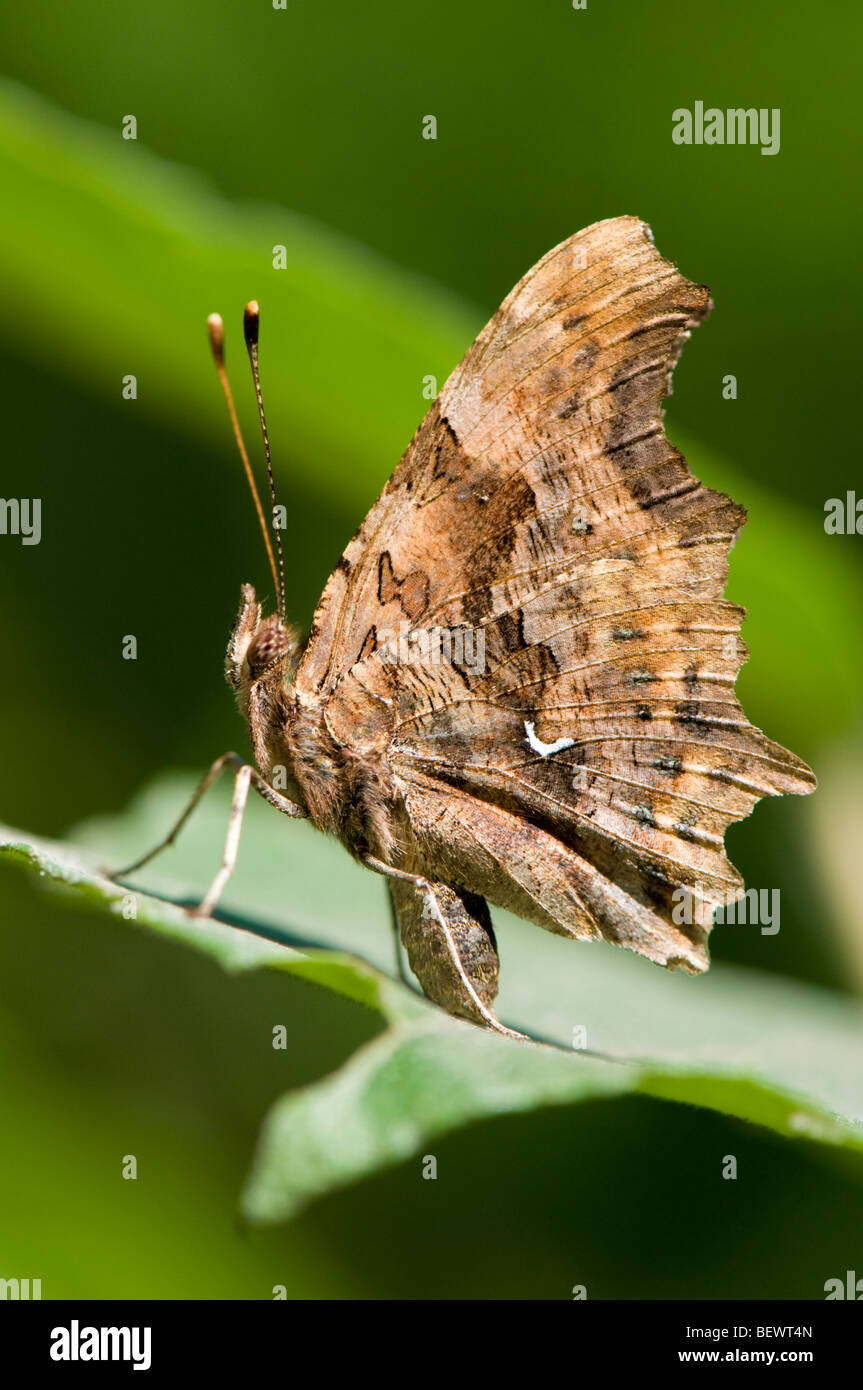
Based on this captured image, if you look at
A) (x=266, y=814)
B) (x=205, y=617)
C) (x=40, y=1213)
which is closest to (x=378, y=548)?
(x=205, y=617)

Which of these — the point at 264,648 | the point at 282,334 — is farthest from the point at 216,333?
the point at 264,648

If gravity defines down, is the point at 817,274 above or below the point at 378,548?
above

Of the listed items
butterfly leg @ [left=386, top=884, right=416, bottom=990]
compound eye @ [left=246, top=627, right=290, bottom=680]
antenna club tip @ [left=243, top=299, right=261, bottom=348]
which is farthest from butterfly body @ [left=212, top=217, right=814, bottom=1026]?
antenna club tip @ [left=243, top=299, right=261, bottom=348]

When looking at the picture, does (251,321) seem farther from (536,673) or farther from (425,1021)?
(425,1021)

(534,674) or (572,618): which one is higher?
(572,618)

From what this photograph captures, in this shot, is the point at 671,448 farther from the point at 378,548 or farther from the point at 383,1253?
the point at 383,1253

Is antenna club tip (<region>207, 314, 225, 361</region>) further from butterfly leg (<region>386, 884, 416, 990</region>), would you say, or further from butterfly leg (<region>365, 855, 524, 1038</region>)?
butterfly leg (<region>386, 884, 416, 990</region>)

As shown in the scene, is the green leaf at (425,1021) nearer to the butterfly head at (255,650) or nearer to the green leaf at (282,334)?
the butterfly head at (255,650)
